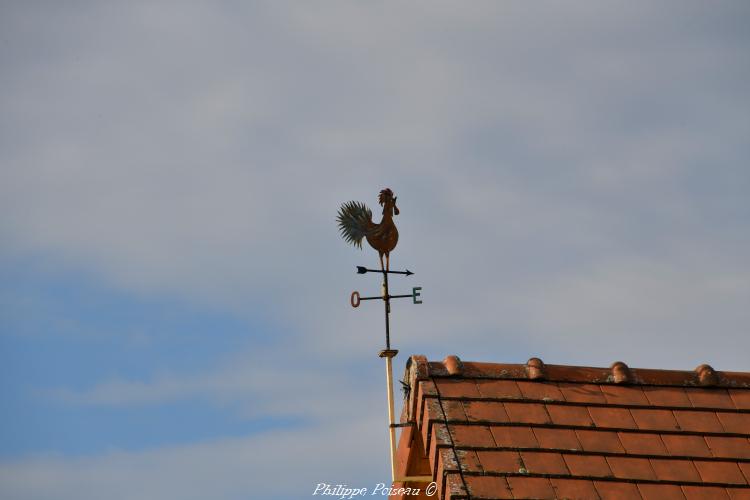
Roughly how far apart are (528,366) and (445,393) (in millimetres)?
831

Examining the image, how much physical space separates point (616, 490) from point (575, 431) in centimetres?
67

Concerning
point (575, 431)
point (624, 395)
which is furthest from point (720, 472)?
point (575, 431)

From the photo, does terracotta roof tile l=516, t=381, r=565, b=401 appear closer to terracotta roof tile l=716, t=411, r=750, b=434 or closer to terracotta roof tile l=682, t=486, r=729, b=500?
terracotta roof tile l=682, t=486, r=729, b=500

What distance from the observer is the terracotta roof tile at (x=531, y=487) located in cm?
→ 857

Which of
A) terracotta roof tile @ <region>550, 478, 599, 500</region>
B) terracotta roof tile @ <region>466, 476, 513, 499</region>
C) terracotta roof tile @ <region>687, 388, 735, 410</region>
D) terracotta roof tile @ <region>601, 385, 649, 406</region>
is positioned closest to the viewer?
terracotta roof tile @ <region>466, 476, 513, 499</region>

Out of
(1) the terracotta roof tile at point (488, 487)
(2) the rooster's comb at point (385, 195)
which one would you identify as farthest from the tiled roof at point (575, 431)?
(2) the rooster's comb at point (385, 195)

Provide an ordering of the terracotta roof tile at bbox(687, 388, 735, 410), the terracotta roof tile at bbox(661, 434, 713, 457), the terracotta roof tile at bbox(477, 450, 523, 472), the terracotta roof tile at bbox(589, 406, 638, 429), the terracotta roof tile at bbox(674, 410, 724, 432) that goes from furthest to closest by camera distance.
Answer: the terracotta roof tile at bbox(687, 388, 735, 410) → the terracotta roof tile at bbox(674, 410, 724, 432) → the terracotta roof tile at bbox(589, 406, 638, 429) → the terracotta roof tile at bbox(661, 434, 713, 457) → the terracotta roof tile at bbox(477, 450, 523, 472)

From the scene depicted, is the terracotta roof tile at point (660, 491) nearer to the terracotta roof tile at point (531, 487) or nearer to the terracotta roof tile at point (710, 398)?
the terracotta roof tile at point (531, 487)

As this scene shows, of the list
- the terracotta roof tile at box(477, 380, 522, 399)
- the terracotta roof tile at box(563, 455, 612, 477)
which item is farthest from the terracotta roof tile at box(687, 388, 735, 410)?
the terracotta roof tile at box(477, 380, 522, 399)

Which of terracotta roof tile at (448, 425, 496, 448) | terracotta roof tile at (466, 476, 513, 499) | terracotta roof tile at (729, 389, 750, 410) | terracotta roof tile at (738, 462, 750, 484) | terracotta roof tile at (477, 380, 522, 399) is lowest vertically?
terracotta roof tile at (466, 476, 513, 499)

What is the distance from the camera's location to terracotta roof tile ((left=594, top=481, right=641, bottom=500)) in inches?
343

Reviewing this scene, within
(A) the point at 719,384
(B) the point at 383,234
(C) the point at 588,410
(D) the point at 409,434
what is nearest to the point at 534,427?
(C) the point at 588,410

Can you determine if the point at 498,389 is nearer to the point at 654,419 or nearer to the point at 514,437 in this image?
the point at 514,437

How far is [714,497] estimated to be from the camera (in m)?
8.88
